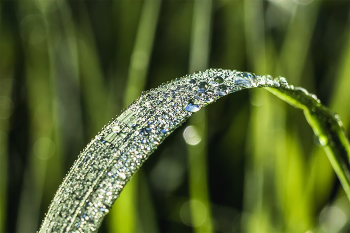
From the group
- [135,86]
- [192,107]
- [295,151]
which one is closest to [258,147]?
[295,151]

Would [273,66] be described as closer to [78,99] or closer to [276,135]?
[276,135]

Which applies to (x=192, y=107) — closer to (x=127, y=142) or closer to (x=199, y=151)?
(x=127, y=142)

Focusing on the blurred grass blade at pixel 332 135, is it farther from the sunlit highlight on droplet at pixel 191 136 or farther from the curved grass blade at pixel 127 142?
the sunlit highlight on droplet at pixel 191 136

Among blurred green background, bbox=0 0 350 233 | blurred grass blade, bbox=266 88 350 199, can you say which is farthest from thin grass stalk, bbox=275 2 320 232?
blurred grass blade, bbox=266 88 350 199

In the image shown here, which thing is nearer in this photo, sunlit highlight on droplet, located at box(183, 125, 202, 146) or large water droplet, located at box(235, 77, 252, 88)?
large water droplet, located at box(235, 77, 252, 88)

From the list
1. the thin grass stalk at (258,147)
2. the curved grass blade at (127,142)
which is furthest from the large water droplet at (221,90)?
the thin grass stalk at (258,147)

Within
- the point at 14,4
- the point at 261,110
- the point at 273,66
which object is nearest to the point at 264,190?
the point at 261,110

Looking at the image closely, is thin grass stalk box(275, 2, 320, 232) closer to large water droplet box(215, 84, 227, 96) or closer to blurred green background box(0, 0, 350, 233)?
blurred green background box(0, 0, 350, 233)
